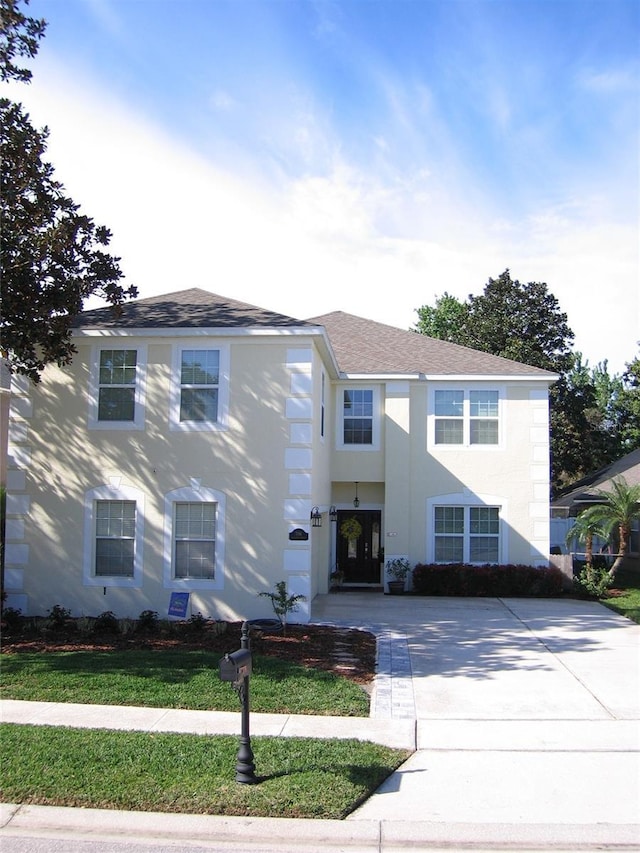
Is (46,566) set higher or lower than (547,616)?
higher

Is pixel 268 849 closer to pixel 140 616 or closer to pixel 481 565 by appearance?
pixel 140 616

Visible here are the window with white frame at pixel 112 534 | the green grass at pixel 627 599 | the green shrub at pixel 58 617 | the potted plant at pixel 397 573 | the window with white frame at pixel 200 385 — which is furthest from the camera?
the potted plant at pixel 397 573

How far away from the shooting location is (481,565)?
62.5ft

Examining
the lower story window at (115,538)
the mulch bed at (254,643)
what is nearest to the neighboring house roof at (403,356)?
the lower story window at (115,538)

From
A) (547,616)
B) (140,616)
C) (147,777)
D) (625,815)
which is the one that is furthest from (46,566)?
(625,815)

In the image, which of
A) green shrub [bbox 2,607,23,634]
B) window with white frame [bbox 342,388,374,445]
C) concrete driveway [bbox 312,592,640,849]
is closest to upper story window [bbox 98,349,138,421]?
green shrub [bbox 2,607,23,634]

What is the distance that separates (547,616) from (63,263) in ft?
37.9

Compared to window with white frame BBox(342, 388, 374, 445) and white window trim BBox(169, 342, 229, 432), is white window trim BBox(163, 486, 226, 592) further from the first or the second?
window with white frame BBox(342, 388, 374, 445)

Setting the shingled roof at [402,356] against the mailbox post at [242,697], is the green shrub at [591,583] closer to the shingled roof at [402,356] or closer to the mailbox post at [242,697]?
the shingled roof at [402,356]

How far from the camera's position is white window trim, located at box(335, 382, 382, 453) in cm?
1984

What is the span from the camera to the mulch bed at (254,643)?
1101cm

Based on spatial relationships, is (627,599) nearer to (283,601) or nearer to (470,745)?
(283,601)

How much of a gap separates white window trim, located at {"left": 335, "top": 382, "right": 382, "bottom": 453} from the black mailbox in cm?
1340

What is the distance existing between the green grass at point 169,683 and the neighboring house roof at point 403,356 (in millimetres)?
10613
